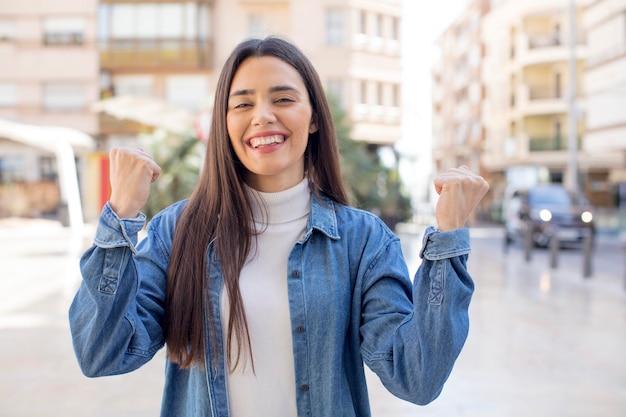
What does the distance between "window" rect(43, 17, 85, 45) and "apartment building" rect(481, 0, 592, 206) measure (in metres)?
23.4

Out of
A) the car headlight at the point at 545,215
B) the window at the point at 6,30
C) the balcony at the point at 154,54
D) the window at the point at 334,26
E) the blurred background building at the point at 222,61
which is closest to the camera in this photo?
the car headlight at the point at 545,215

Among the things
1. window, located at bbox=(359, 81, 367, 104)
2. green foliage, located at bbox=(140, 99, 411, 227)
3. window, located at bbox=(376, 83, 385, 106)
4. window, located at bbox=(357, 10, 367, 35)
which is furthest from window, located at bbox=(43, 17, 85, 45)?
green foliage, located at bbox=(140, 99, 411, 227)

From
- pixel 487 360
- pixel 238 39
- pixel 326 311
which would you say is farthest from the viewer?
pixel 238 39

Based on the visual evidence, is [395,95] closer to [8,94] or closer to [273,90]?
[8,94]

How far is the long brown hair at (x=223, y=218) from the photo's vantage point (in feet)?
6.11

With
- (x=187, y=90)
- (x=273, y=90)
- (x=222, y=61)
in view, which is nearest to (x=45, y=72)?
(x=187, y=90)

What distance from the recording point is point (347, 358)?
191cm

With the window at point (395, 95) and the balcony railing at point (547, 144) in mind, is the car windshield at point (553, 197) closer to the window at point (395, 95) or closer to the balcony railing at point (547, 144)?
the window at point (395, 95)

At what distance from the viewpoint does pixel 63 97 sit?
35.4 metres

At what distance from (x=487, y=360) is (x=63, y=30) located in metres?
33.3

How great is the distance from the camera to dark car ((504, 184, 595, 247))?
1938cm

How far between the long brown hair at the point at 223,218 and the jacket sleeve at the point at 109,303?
118mm

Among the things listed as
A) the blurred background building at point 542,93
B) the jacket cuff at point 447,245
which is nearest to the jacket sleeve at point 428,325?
the jacket cuff at point 447,245

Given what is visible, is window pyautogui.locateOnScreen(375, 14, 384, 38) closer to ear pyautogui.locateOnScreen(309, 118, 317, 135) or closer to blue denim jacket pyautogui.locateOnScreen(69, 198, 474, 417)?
ear pyautogui.locateOnScreen(309, 118, 317, 135)
